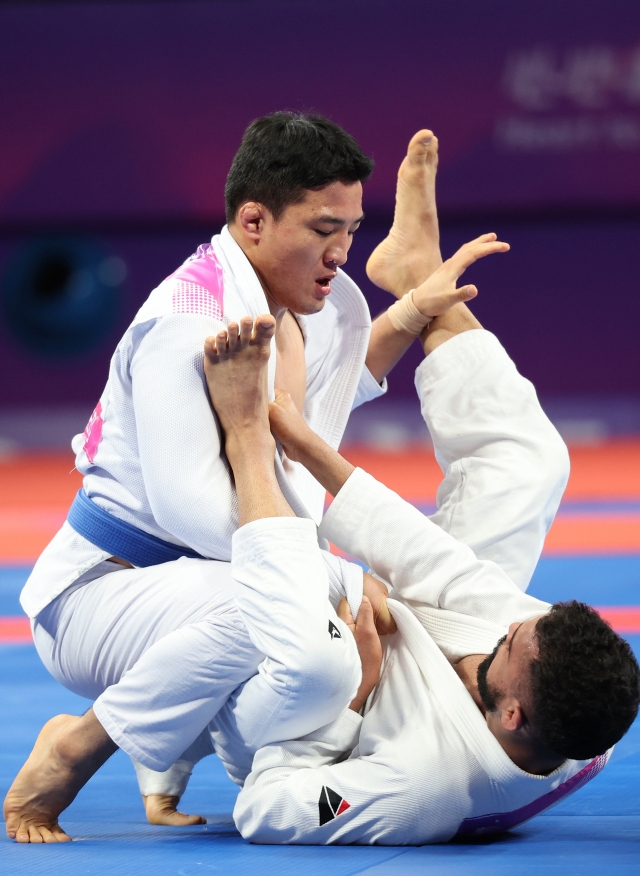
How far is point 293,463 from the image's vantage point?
2982 millimetres

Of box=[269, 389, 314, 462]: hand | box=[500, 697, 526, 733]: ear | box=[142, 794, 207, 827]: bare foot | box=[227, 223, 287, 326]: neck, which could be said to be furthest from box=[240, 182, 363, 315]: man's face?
box=[142, 794, 207, 827]: bare foot

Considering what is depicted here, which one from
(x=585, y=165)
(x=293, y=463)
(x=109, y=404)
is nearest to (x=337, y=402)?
(x=293, y=463)

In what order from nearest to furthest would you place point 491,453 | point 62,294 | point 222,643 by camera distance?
point 222,643 < point 491,453 < point 62,294

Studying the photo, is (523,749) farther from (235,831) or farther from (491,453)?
(491,453)

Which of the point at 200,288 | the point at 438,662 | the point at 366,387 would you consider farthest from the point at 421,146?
the point at 438,662

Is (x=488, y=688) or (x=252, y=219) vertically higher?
(x=252, y=219)

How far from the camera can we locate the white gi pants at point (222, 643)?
229 cm

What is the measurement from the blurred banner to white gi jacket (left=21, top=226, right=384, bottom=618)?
7.91 meters

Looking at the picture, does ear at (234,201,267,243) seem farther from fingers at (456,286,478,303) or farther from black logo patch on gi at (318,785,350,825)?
black logo patch on gi at (318,785,350,825)

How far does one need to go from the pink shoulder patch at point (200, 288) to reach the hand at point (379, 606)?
2.27 feet

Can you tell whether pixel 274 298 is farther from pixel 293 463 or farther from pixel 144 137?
pixel 144 137

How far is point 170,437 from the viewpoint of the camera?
2424mm

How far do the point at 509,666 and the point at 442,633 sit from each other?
322 mm

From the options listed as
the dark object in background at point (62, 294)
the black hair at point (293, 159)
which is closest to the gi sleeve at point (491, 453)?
the black hair at point (293, 159)
